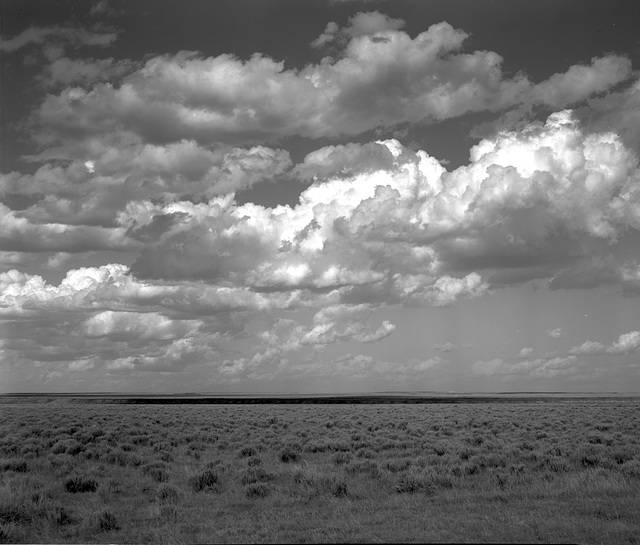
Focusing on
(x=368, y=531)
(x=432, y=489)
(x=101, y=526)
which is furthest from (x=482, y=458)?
(x=101, y=526)

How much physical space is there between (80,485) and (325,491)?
23.2 feet

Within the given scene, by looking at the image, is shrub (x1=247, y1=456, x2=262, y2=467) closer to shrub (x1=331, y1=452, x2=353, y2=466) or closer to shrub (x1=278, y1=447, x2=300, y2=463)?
shrub (x1=278, y1=447, x2=300, y2=463)

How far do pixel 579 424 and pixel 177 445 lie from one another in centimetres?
2331

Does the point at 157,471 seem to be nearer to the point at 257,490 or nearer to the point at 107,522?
the point at 257,490

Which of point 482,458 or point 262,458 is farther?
point 262,458

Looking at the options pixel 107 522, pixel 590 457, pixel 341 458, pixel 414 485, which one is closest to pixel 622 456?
pixel 590 457

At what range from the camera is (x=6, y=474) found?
18438 mm

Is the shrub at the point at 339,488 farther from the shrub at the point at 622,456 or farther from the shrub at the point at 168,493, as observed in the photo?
the shrub at the point at 622,456

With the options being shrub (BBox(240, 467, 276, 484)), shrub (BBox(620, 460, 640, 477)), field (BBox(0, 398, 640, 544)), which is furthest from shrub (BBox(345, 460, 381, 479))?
shrub (BBox(620, 460, 640, 477))

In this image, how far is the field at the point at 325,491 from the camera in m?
12.0

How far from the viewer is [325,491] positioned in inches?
620

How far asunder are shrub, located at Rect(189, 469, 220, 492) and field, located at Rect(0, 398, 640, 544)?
0.04 meters

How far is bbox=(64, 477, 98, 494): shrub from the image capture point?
16.6m

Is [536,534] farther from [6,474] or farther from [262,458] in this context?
[6,474]
